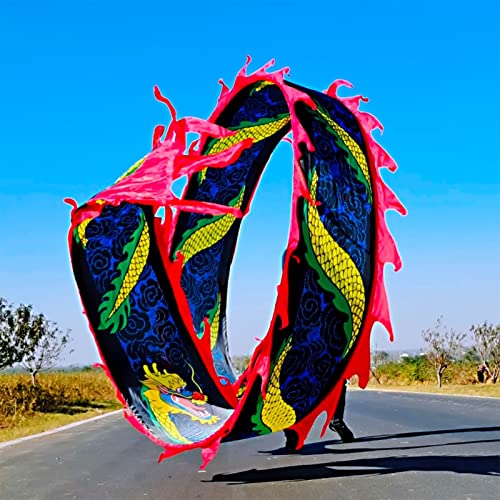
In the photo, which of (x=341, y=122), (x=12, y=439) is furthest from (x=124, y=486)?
(x=12, y=439)

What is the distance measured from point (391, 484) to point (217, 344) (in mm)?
3921

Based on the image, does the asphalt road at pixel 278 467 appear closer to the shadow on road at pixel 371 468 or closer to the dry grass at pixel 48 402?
the shadow on road at pixel 371 468

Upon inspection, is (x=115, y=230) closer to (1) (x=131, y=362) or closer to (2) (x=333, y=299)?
(1) (x=131, y=362)

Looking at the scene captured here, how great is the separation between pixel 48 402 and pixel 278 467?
13036 millimetres

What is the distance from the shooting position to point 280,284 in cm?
606

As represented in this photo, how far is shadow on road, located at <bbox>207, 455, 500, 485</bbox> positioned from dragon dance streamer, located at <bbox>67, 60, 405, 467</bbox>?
60 centimetres

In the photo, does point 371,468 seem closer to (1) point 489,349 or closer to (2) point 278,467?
(2) point 278,467

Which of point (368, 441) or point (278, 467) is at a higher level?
point (278, 467)

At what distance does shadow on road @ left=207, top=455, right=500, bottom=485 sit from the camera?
696 centimetres

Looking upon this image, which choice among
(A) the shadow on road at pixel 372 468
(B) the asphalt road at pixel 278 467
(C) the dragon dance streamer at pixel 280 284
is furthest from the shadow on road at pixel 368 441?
(C) the dragon dance streamer at pixel 280 284

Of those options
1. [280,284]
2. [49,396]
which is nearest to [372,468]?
[280,284]

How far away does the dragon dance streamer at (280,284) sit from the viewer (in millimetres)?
6161

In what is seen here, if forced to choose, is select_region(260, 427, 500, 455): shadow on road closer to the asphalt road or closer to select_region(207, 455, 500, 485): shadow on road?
the asphalt road

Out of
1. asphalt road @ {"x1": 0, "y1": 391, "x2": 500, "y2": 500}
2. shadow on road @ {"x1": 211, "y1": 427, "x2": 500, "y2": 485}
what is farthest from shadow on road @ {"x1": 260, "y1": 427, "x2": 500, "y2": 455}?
shadow on road @ {"x1": 211, "y1": 427, "x2": 500, "y2": 485}
